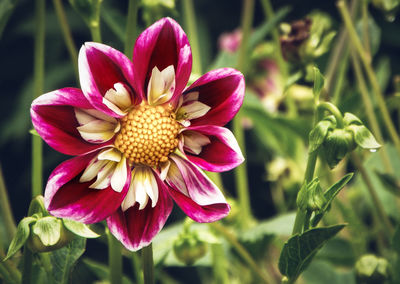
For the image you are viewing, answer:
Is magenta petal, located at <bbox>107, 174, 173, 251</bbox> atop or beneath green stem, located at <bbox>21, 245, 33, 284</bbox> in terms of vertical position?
atop

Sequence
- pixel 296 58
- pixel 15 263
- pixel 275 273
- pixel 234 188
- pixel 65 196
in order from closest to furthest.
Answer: pixel 65 196 → pixel 15 263 → pixel 296 58 → pixel 275 273 → pixel 234 188

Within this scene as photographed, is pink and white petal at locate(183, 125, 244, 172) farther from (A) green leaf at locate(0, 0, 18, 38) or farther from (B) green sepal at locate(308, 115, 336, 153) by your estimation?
(A) green leaf at locate(0, 0, 18, 38)

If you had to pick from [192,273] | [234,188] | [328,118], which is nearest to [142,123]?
[328,118]

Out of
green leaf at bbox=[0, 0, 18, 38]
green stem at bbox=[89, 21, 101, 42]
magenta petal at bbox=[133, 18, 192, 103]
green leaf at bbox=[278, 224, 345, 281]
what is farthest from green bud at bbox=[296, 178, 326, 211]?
green leaf at bbox=[0, 0, 18, 38]

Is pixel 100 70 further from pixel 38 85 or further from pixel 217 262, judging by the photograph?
pixel 217 262

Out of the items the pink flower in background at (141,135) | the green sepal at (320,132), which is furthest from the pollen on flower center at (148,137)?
the green sepal at (320,132)

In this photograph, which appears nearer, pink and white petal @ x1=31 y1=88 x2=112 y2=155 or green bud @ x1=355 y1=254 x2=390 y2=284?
pink and white petal @ x1=31 y1=88 x2=112 y2=155

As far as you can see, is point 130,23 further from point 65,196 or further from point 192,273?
point 192,273
